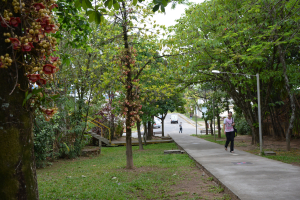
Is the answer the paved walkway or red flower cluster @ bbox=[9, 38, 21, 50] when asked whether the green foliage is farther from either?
red flower cluster @ bbox=[9, 38, 21, 50]

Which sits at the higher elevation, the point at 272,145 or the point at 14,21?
the point at 14,21

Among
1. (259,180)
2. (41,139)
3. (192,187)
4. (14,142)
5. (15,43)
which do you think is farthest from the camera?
(41,139)

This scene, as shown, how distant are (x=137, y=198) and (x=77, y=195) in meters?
1.36

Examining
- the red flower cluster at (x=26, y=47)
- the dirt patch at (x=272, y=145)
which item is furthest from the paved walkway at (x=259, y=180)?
the dirt patch at (x=272, y=145)

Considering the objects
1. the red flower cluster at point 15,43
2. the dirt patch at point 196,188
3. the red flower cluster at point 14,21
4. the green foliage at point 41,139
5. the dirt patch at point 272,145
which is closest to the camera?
the red flower cluster at point 15,43

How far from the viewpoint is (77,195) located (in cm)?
605

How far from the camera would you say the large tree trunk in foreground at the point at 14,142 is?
2.37m

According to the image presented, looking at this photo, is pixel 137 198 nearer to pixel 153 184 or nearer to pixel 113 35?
pixel 153 184

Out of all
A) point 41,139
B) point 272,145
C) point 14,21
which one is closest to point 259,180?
point 14,21

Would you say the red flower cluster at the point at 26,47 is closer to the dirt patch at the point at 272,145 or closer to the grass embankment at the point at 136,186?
the grass embankment at the point at 136,186

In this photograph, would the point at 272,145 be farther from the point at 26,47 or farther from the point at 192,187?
the point at 26,47

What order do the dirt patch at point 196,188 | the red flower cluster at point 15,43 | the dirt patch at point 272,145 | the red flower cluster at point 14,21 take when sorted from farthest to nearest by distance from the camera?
the dirt patch at point 272,145
the dirt patch at point 196,188
the red flower cluster at point 14,21
the red flower cluster at point 15,43

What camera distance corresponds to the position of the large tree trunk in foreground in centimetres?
237

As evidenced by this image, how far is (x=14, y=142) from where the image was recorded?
7.91 ft
